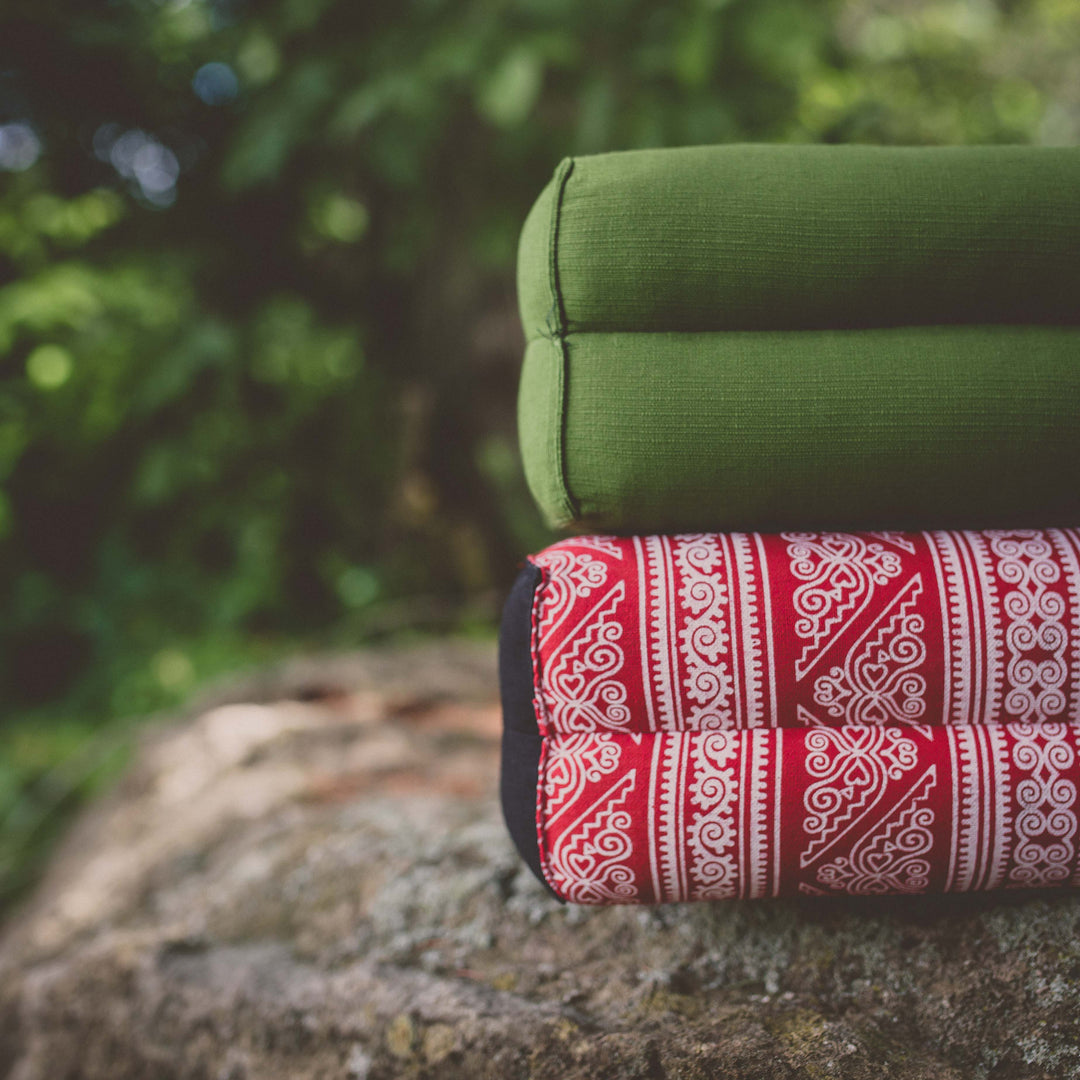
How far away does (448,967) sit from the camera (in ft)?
3.05

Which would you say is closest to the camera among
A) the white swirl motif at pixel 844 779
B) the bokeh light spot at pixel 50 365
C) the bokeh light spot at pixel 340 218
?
the white swirl motif at pixel 844 779

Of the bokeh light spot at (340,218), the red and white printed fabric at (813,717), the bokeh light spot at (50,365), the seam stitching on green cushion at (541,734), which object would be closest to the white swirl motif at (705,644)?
the red and white printed fabric at (813,717)

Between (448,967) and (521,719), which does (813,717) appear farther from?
(448,967)

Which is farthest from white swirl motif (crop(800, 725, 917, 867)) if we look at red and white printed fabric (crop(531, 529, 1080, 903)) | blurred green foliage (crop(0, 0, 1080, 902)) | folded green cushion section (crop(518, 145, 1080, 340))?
blurred green foliage (crop(0, 0, 1080, 902))

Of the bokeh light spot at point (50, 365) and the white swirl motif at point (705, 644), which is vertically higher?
Answer: the bokeh light spot at point (50, 365)

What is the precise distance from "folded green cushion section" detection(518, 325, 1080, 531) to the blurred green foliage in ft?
4.36

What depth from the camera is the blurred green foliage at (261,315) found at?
2.09 m

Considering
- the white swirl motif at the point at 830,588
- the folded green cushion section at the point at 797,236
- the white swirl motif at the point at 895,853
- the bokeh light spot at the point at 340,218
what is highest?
the bokeh light spot at the point at 340,218

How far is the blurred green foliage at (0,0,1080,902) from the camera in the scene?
6.84 feet

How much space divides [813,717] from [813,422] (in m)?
0.27

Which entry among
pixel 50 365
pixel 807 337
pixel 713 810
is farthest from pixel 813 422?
pixel 50 365

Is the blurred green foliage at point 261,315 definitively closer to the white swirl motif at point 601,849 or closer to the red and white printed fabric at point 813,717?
the red and white printed fabric at point 813,717

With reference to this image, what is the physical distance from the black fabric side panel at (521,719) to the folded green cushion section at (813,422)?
4.3 inches

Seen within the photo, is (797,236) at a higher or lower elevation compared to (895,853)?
higher
